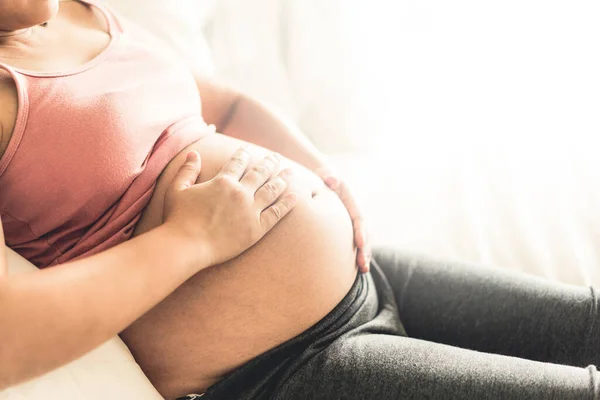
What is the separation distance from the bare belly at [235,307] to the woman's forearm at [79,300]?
0.23 ft

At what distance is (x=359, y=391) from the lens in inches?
27.1

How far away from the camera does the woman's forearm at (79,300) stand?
0.56 meters

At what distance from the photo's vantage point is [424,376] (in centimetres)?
69

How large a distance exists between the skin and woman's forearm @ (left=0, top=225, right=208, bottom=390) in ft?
0.11

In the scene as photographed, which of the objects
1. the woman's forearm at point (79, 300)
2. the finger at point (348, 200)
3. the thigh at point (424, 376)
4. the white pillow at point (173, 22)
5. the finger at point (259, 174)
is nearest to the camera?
the woman's forearm at point (79, 300)

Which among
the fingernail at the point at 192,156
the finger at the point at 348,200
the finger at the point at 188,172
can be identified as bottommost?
the finger at the point at 348,200

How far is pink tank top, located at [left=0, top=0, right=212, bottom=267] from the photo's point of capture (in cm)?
69

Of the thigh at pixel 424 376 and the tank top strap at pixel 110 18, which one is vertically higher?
the tank top strap at pixel 110 18

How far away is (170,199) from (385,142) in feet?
1.95

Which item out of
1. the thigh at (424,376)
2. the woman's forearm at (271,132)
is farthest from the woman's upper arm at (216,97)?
the thigh at (424,376)

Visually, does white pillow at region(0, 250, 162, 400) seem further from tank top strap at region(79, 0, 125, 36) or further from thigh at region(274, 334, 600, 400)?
tank top strap at region(79, 0, 125, 36)

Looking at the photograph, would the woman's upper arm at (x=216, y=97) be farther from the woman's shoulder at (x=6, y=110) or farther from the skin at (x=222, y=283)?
the woman's shoulder at (x=6, y=110)

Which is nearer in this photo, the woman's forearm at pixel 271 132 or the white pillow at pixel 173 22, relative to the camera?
the woman's forearm at pixel 271 132

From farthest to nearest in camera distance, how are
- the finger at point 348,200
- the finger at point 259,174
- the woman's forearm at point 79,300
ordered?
1. the finger at point 348,200
2. the finger at point 259,174
3. the woman's forearm at point 79,300
